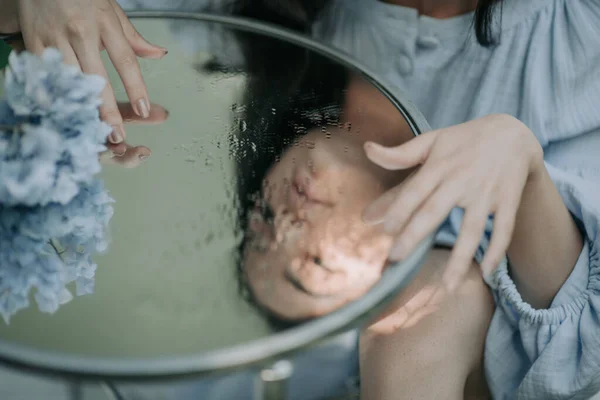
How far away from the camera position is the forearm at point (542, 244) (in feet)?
1.85

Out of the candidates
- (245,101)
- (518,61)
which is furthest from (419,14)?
(245,101)

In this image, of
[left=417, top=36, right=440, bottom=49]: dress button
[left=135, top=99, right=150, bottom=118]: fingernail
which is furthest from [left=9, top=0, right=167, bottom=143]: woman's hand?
[left=417, top=36, right=440, bottom=49]: dress button

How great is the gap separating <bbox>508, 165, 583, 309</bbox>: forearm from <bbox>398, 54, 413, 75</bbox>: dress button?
0.25 metres

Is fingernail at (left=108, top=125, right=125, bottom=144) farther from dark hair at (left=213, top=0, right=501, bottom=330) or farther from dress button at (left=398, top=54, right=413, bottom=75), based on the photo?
dress button at (left=398, top=54, right=413, bottom=75)

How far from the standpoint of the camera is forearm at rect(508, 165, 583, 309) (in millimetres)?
562

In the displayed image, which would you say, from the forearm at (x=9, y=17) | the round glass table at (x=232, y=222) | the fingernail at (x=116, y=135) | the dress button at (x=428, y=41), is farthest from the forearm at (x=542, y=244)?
the forearm at (x=9, y=17)

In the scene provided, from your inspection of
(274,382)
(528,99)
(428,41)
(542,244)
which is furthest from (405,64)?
(274,382)

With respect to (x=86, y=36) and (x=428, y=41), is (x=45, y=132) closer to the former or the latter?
(x=86, y=36)

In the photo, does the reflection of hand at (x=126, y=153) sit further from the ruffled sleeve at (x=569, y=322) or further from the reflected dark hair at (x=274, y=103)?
the ruffled sleeve at (x=569, y=322)

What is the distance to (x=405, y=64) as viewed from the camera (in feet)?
2.45

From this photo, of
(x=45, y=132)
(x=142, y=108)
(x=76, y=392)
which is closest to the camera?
(x=45, y=132)

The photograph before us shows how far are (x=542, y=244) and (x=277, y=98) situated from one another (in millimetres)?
288

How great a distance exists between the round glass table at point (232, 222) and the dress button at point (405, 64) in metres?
Result: 0.11

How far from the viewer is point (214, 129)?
593 millimetres
